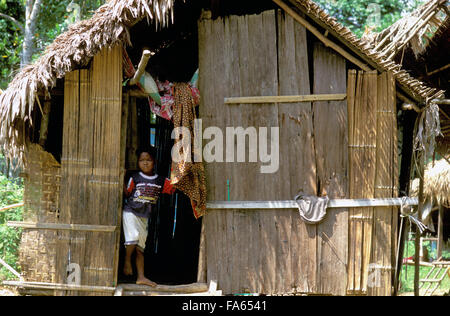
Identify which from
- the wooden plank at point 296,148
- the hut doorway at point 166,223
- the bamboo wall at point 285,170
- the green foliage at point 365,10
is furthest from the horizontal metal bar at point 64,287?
the green foliage at point 365,10

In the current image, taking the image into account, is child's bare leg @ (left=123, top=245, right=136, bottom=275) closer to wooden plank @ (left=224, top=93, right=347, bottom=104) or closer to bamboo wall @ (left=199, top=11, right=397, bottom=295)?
bamboo wall @ (left=199, top=11, right=397, bottom=295)

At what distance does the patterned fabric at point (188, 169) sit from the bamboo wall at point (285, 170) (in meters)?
0.13

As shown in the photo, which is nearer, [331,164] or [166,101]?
[331,164]

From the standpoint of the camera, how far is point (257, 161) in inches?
225

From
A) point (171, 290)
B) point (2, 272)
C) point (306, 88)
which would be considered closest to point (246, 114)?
point (306, 88)

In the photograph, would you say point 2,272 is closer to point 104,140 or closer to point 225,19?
point 104,140

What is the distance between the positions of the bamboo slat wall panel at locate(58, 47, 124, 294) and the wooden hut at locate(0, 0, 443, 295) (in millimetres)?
11

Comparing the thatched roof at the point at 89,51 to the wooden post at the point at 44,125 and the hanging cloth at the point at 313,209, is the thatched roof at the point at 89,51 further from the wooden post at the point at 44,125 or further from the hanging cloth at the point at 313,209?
the hanging cloth at the point at 313,209

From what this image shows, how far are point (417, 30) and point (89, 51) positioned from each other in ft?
15.7

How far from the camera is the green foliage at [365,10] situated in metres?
15.4

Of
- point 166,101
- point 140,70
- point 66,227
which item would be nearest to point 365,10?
point 166,101

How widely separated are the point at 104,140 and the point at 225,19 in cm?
192

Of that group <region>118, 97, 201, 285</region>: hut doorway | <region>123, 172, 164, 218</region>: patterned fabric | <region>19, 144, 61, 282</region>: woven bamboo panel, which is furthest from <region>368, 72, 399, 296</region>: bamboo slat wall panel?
<region>19, 144, 61, 282</region>: woven bamboo panel

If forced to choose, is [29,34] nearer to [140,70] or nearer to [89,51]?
[89,51]
